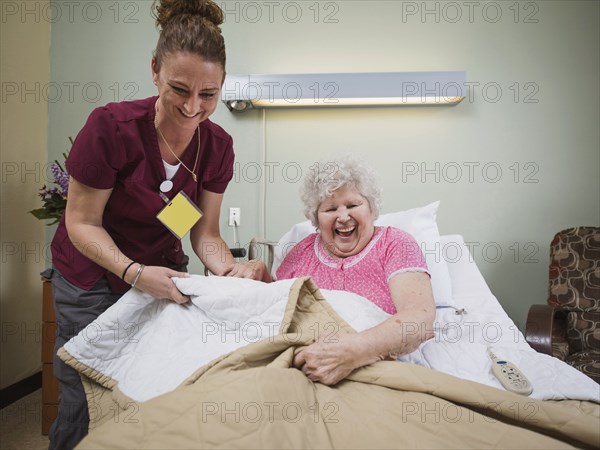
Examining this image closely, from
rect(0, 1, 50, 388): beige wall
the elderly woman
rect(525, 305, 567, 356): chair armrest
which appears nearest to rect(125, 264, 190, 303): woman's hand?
the elderly woman

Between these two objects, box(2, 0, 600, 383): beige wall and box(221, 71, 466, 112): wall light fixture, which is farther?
box(2, 0, 600, 383): beige wall

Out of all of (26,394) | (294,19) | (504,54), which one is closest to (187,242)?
(26,394)

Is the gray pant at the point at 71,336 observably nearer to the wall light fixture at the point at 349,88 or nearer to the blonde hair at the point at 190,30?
the blonde hair at the point at 190,30

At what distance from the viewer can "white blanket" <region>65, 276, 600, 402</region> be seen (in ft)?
3.63

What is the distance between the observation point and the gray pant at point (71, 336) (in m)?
1.25

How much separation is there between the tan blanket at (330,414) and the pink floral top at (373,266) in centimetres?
44

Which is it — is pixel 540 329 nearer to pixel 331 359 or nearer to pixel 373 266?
pixel 373 266

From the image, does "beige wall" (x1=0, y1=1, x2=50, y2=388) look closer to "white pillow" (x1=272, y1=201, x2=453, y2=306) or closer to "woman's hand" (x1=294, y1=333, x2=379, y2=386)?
"white pillow" (x1=272, y1=201, x2=453, y2=306)

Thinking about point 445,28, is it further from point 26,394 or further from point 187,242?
point 26,394

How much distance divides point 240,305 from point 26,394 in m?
2.15

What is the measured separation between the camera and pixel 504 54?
257 centimetres

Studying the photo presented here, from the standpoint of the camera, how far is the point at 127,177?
1321 millimetres

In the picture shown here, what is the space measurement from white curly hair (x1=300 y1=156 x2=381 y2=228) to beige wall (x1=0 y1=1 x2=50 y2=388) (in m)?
1.84
